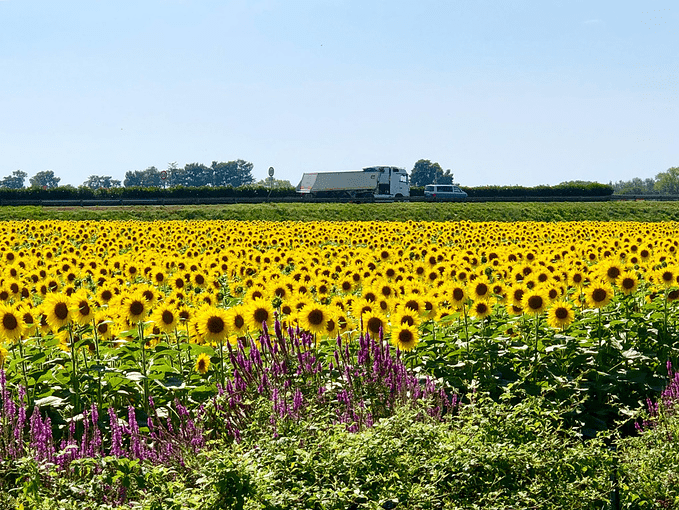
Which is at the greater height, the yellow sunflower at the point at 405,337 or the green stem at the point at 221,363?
the yellow sunflower at the point at 405,337

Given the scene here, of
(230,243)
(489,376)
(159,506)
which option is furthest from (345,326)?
(230,243)

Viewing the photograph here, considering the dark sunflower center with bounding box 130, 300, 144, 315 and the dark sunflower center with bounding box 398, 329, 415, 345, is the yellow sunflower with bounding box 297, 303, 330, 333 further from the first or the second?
the dark sunflower center with bounding box 130, 300, 144, 315

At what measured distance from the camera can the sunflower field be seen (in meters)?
5.06

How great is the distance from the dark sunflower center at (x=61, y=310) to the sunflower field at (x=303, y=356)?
0.04 ft

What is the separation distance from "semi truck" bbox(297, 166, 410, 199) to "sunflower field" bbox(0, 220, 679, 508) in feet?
182

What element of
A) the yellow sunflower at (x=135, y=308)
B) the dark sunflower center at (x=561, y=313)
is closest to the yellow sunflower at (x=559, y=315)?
the dark sunflower center at (x=561, y=313)

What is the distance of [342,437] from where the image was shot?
4.41 metres

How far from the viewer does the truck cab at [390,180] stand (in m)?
66.7

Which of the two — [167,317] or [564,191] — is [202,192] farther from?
[167,317]

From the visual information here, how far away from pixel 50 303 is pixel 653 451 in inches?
200

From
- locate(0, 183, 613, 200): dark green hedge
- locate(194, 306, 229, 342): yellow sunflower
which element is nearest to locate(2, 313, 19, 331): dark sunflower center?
locate(194, 306, 229, 342): yellow sunflower

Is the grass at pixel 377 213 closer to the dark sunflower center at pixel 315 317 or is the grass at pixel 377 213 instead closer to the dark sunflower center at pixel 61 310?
the dark sunflower center at pixel 315 317

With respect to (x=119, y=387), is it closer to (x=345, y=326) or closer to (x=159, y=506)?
(x=345, y=326)

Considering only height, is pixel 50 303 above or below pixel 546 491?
above
